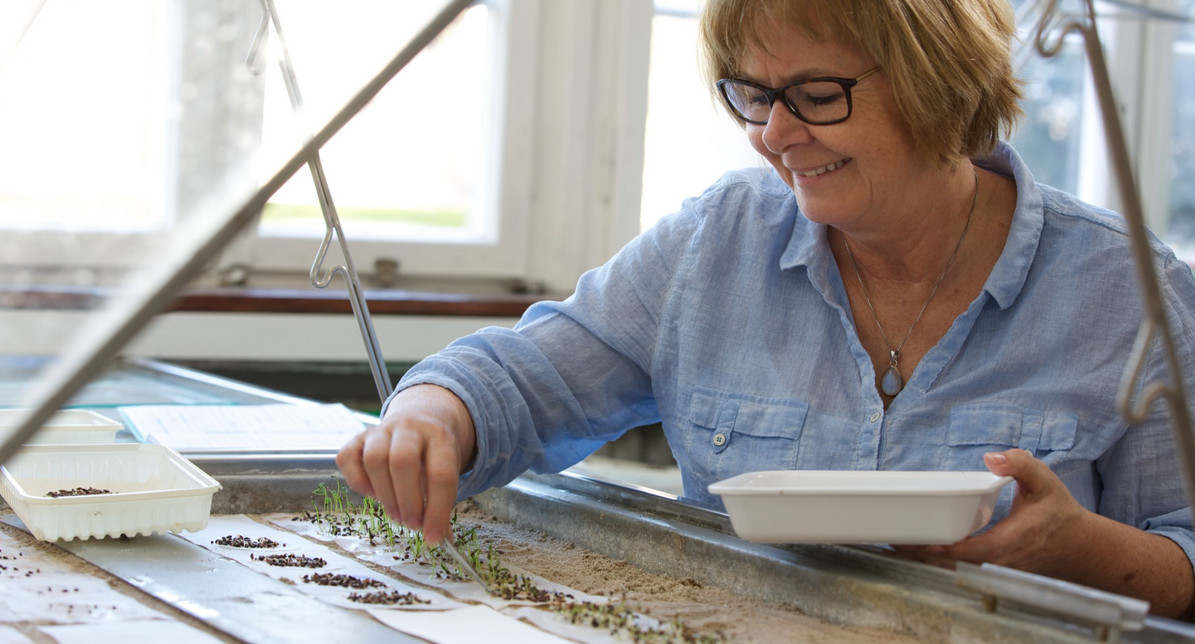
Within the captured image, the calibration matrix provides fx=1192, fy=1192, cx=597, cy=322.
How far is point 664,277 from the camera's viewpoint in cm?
137

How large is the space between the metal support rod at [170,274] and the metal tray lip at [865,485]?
1.29 feet

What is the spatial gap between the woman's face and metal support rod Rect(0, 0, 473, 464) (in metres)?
0.60

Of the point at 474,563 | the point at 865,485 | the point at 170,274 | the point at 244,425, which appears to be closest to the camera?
the point at 170,274

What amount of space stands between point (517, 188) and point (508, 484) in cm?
174

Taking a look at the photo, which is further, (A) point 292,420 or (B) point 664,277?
(A) point 292,420

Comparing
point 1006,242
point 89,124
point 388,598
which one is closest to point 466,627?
point 388,598

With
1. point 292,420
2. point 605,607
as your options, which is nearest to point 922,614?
point 605,607

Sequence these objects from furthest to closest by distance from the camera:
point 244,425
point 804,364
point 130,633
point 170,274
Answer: point 244,425 < point 804,364 < point 130,633 < point 170,274

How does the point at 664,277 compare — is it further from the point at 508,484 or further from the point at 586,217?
the point at 586,217

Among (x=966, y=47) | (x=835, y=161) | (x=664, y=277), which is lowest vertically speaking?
(x=664, y=277)

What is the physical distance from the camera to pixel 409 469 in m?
1.02

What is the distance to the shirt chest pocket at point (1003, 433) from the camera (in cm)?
114

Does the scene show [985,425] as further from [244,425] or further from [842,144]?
[244,425]

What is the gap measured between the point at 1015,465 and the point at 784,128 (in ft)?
1.39
